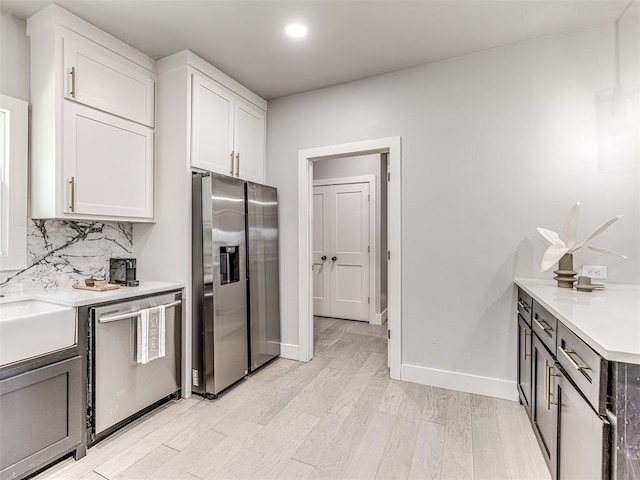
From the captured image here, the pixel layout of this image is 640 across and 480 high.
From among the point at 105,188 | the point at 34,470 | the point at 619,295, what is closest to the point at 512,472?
the point at 619,295

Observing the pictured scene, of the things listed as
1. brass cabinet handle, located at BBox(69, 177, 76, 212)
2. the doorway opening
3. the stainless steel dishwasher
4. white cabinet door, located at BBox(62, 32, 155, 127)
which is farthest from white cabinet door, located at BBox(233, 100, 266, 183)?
the doorway opening

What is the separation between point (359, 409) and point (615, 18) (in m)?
3.16

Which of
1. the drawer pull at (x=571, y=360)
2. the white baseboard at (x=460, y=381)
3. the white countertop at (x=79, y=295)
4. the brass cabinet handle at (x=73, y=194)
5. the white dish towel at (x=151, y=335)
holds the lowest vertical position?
the white baseboard at (x=460, y=381)

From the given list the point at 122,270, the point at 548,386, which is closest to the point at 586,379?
the point at 548,386

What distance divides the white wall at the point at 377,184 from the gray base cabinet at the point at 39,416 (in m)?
3.49

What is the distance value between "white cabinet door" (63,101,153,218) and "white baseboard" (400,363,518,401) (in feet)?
8.30

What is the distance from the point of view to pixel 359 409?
2312mm

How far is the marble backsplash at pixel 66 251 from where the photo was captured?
84.0 inches

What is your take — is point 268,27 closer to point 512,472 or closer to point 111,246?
point 111,246

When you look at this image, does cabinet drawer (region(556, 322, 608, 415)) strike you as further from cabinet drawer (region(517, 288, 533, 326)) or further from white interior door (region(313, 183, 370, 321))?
white interior door (region(313, 183, 370, 321))

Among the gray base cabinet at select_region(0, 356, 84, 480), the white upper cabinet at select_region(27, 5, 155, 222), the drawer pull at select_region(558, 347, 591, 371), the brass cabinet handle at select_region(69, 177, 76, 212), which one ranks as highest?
the white upper cabinet at select_region(27, 5, 155, 222)

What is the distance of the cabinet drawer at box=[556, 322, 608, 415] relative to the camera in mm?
1025

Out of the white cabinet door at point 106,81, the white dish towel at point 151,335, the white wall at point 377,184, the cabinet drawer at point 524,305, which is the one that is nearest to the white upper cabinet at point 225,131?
the white cabinet door at point 106,81

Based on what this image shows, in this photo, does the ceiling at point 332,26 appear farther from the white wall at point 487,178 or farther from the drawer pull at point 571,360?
the drawer pull at point 571,360
